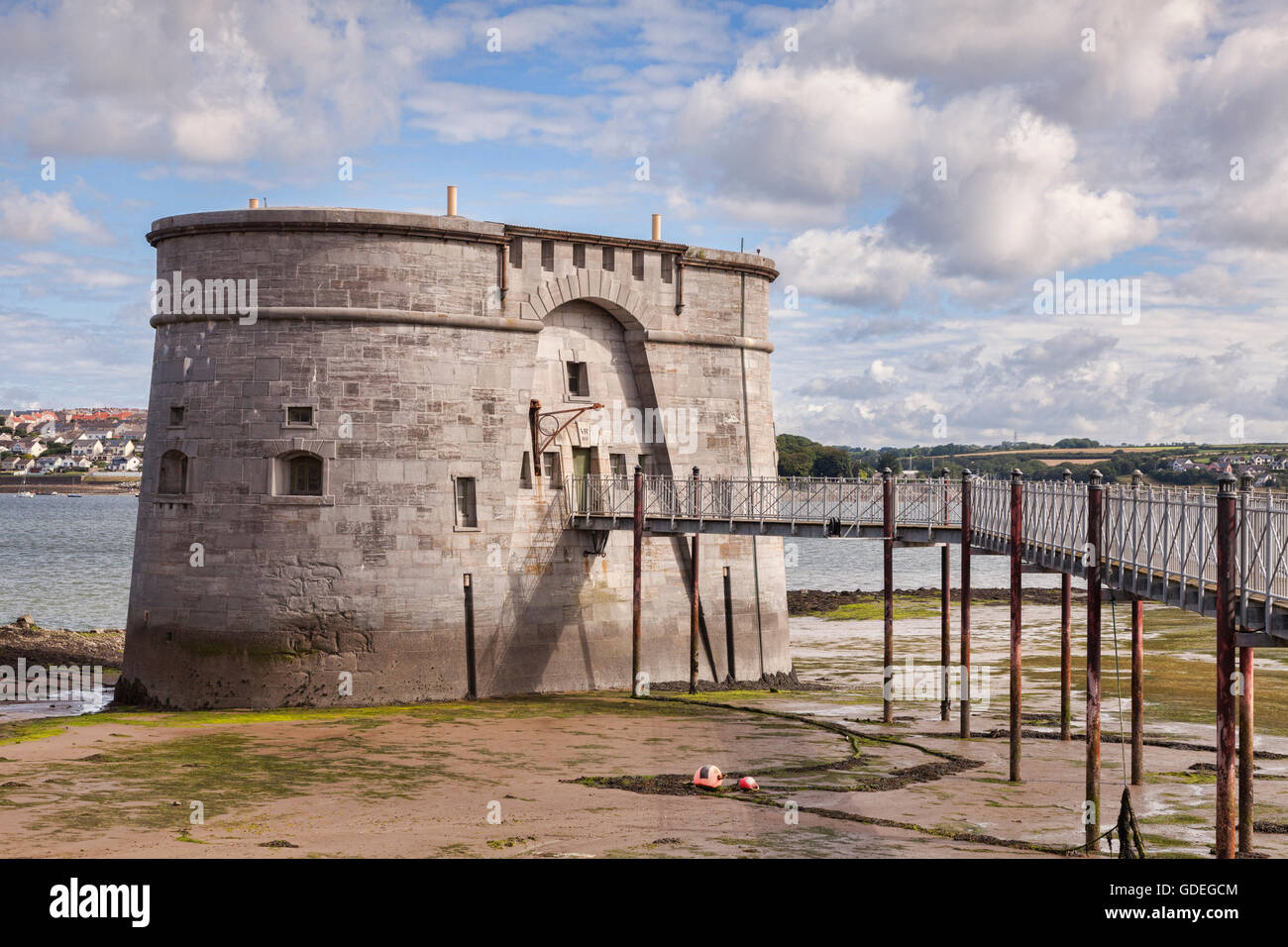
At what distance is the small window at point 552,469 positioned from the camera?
1264 inches

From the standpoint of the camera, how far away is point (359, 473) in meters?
28.8

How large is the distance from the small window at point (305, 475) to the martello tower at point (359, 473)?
0.15 ft

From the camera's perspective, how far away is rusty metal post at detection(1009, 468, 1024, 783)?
23234 mm

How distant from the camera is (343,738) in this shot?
25.3 meters

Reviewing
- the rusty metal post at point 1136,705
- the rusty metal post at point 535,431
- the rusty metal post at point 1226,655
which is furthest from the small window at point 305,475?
the rusty metal post at point 1226,655

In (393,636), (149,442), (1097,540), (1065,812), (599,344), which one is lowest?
(1065,812)

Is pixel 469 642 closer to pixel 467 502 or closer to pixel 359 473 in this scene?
pixel 467 502

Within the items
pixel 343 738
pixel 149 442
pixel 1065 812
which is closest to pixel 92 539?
pixel 149 442

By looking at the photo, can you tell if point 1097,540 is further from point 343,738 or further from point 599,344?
point 599,344

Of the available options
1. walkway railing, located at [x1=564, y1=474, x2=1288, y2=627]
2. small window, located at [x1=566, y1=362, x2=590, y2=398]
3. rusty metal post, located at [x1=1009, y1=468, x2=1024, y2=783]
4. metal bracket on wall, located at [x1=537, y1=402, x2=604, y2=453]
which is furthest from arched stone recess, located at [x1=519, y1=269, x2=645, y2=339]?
rusty metal post, located at [x1=1009, y1=468, x2=1024, y2=783]

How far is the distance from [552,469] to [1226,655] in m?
19.2

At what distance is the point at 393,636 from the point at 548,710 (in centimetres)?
365

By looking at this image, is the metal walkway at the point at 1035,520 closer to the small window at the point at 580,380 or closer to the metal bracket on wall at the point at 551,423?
the metal bracket on wall at the point at 551,423

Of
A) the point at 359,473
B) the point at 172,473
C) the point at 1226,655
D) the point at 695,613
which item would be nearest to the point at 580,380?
the point at 695,613
